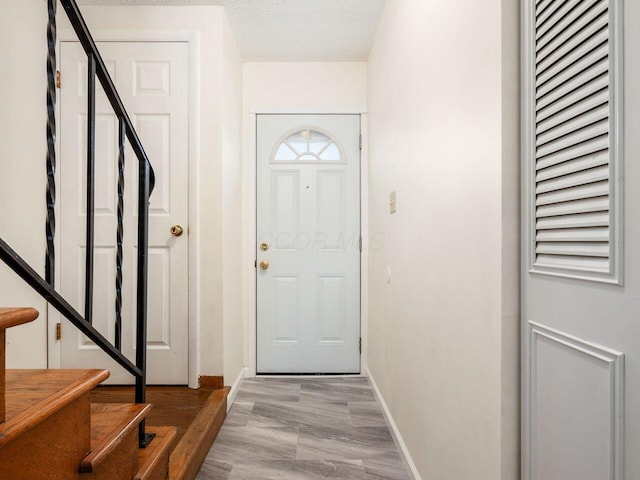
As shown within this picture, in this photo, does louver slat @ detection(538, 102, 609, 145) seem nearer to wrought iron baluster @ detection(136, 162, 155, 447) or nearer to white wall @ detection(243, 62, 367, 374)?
wrought iron baluster @ detection(136, 162, 155, 447)

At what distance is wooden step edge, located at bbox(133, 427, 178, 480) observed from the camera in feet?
4.09

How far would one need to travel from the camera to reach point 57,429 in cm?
87

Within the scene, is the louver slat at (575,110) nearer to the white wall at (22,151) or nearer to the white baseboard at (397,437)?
the white baseboard at (397,437)

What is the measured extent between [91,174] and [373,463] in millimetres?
1751

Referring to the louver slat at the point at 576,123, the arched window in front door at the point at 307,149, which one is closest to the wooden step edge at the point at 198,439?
the louver slat at the point at 576,123

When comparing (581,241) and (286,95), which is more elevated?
(286,95)

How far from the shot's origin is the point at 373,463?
2023 mm

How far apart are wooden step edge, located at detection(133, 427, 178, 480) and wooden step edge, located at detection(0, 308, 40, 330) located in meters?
0.70

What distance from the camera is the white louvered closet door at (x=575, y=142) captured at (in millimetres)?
740

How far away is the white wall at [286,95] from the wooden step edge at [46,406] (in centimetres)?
230

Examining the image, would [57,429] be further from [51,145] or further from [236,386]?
[236,386]

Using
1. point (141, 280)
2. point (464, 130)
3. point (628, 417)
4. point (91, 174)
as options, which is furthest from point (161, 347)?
point (628, 417)

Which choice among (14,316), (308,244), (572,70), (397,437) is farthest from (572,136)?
(308,244)

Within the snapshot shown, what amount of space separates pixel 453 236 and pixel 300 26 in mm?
2054
